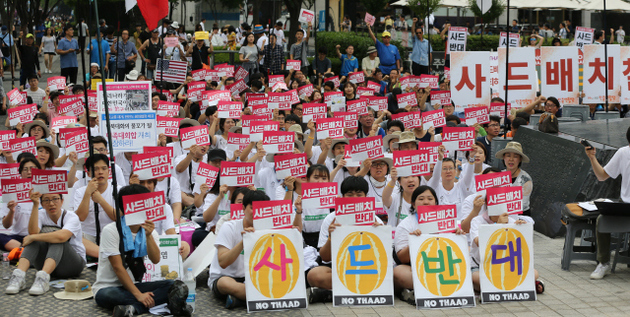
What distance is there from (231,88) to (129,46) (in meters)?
7.30

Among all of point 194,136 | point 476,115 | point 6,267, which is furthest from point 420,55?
point 6,267

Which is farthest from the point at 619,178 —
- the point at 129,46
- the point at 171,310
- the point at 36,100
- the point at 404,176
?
the point at 129,46

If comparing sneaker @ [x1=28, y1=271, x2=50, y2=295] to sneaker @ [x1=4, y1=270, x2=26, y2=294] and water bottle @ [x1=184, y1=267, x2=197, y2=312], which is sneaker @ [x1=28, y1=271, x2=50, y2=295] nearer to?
sneaker @ [x1=4, y1=270, x2=26, y2=294]

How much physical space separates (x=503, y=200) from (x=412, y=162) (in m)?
1.32

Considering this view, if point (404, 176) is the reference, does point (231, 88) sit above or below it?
above

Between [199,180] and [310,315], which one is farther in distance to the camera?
[199,180]

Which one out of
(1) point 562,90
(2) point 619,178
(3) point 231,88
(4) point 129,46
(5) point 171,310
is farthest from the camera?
(4) point 129,46

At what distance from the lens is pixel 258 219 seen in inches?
305

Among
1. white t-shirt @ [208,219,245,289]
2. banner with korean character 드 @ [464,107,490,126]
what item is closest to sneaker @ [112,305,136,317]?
white t-shirt @ [208,219,245,289]

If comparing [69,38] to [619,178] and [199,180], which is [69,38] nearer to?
[199,180]

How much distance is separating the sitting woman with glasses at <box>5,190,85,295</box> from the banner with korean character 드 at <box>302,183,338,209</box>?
2.55 m

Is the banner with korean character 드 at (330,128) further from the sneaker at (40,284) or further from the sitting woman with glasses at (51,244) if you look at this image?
the sneaker at (40,284)

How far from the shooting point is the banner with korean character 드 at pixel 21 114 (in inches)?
523

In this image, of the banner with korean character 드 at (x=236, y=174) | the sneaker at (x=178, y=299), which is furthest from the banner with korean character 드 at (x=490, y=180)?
the sneaker at (x=178, y=299)
